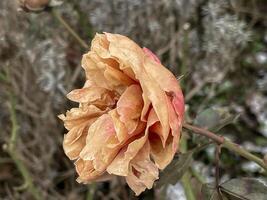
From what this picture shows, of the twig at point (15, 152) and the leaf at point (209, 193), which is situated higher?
the leaf at point (209, 193)

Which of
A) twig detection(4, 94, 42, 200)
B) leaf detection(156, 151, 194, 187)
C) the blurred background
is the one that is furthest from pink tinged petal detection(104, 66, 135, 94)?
the blurred background

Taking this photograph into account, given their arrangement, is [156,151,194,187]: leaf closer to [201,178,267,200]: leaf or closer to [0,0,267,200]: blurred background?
[201,178,267,200]: leaf

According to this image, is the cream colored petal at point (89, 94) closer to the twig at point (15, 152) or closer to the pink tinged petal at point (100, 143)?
the pink tinged petal at point (100, 143)

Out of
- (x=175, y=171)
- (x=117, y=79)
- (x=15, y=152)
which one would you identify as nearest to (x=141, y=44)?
(x=15, y=152)

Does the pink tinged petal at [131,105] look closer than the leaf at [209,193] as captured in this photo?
Yes

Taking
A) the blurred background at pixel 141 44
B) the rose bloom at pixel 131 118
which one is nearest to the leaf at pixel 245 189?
the rose bloom at pixel 131 118
